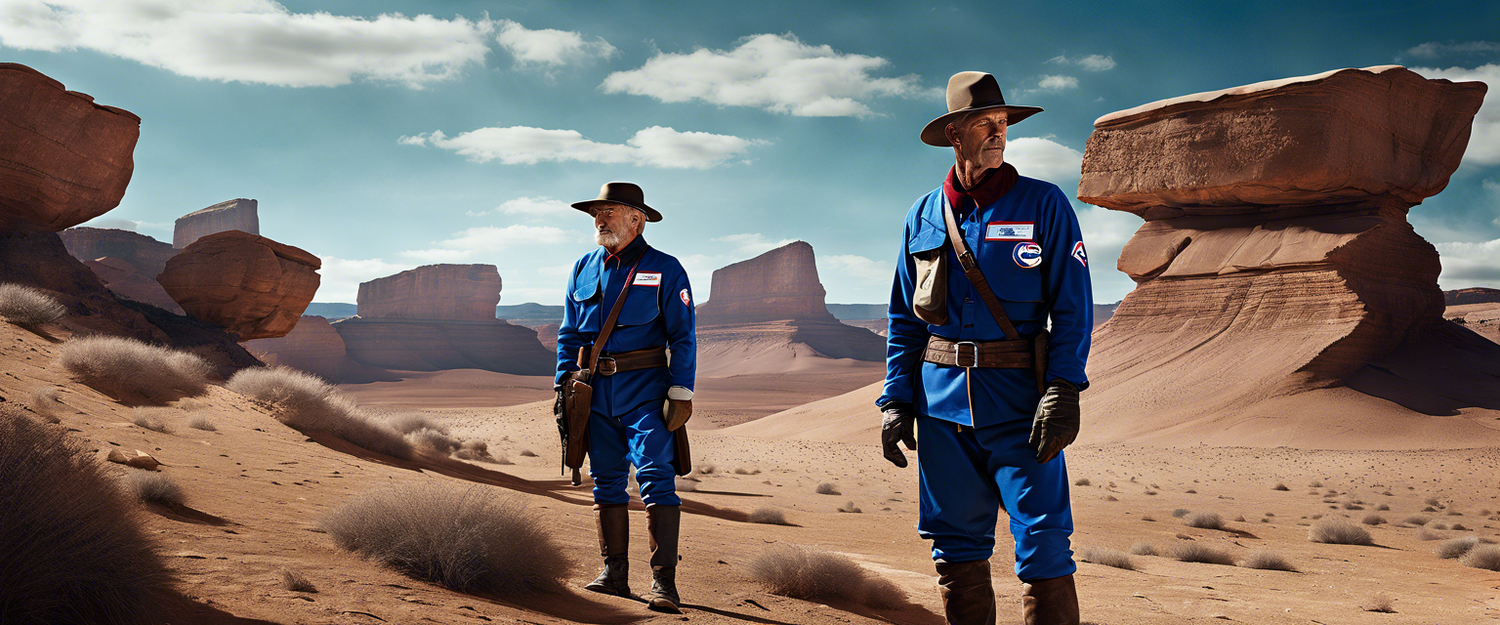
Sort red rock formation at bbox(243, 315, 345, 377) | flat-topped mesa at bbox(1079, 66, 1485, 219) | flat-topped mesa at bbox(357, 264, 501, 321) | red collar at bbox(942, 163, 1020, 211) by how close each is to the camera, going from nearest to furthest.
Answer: red collar at bbox(942, 163, 1020, 211) < flat-topped mesa at bbox(1079, 66, 1485, 219) < red rock formation at bbox(243, 315, 345, 377) < flat-topped mesa at bbox(357, 264, 501, 321)

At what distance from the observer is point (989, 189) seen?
316 cm

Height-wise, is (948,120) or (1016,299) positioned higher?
(948,120)

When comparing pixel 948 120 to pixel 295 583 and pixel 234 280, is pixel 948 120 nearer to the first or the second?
pixel 295 583

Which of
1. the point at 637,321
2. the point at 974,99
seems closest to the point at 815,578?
the point at 637,321

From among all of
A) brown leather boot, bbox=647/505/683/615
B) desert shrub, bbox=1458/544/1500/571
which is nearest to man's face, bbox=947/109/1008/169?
brown leather boot, bbox=647/505/683/615

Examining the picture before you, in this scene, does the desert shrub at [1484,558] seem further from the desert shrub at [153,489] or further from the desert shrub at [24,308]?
the desert shrub at [24,308]

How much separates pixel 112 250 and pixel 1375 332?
74.3m

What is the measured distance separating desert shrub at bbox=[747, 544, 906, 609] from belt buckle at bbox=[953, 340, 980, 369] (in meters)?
2.67

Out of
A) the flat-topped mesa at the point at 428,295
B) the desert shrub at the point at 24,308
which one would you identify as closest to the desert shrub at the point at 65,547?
the desert shrub at the point at 24,308

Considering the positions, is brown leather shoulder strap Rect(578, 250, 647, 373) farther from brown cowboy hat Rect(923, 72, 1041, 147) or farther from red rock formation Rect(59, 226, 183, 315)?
red rock formation Rect(59, 226, 183, 315)

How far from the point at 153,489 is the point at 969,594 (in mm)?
4332

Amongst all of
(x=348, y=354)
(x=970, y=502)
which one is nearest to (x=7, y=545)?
(x=970, y=502)

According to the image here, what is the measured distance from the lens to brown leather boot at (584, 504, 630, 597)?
446 cm

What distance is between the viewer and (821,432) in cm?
3020
